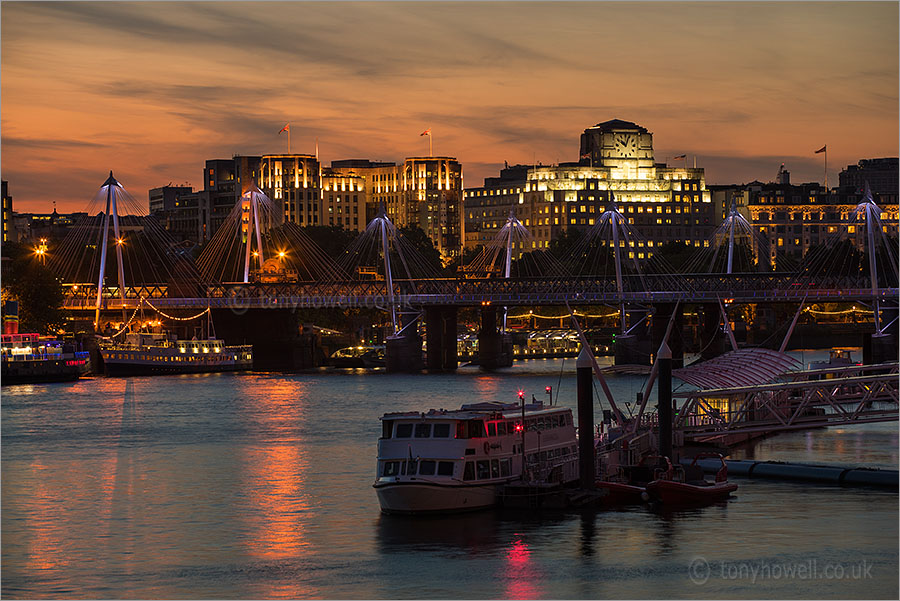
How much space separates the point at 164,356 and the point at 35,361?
14703 millimetres

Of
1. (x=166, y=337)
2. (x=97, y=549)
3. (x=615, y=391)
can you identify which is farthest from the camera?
(x=166, y=337)

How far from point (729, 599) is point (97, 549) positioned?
65.3ft

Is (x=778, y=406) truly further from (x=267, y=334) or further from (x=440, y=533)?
(x=267, y=334)

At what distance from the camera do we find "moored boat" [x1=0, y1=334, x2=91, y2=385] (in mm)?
127562

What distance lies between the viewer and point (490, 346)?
504 feet

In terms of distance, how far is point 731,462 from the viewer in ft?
220

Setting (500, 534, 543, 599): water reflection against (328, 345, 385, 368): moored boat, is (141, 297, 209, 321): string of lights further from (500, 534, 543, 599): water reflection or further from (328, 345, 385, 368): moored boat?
(500, 534, 543, 599): water reflection

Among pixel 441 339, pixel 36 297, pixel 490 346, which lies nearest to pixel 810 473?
pixel 441 339

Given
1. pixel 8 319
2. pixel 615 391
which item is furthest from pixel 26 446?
pixel 8 319

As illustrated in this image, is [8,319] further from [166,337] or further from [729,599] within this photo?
[729,599]

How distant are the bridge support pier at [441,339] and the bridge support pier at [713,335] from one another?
22.2 metres

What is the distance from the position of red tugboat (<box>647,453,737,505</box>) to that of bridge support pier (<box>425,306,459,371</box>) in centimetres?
8854

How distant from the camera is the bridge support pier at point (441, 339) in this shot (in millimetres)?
150000

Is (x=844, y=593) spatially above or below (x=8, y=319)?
below
